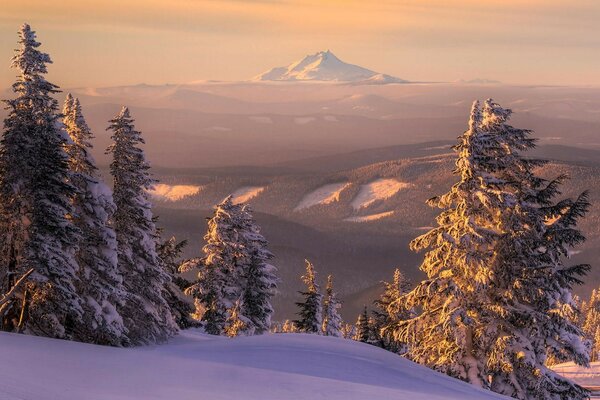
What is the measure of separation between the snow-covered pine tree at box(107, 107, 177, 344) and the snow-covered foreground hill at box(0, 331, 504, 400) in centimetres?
727

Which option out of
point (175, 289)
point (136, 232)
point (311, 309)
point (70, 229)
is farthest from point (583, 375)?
point (70, 229)

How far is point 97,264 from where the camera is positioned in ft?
92.7

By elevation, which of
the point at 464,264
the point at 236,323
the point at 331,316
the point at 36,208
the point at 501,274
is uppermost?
the point at 36,208

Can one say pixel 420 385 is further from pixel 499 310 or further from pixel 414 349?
pixel 414 349

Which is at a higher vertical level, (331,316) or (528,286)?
(528,286)

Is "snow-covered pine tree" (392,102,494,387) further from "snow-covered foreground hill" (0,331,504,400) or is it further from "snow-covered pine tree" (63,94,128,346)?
"snow-covered pine tree" (63,94,128,346)

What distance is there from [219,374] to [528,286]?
1235 cm

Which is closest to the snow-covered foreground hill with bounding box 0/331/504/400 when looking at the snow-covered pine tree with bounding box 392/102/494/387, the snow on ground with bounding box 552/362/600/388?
the snow-covered pine tree with bounding box 392/102/494/387

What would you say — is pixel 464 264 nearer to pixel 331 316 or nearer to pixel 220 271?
pixel 220 271

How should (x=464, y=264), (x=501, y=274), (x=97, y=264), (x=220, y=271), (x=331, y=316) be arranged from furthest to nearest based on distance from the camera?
1. (x=331, y=316)
2. (x=220, y=271)
3. (x=97, y=264)
4. (x=501, y=274)
5. (x=464, y=264)

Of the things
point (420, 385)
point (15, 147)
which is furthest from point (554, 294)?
point (15, 147)

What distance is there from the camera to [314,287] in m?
53.8

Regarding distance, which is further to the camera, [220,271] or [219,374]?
[220,271]

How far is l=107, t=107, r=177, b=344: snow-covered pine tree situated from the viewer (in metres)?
31.8
